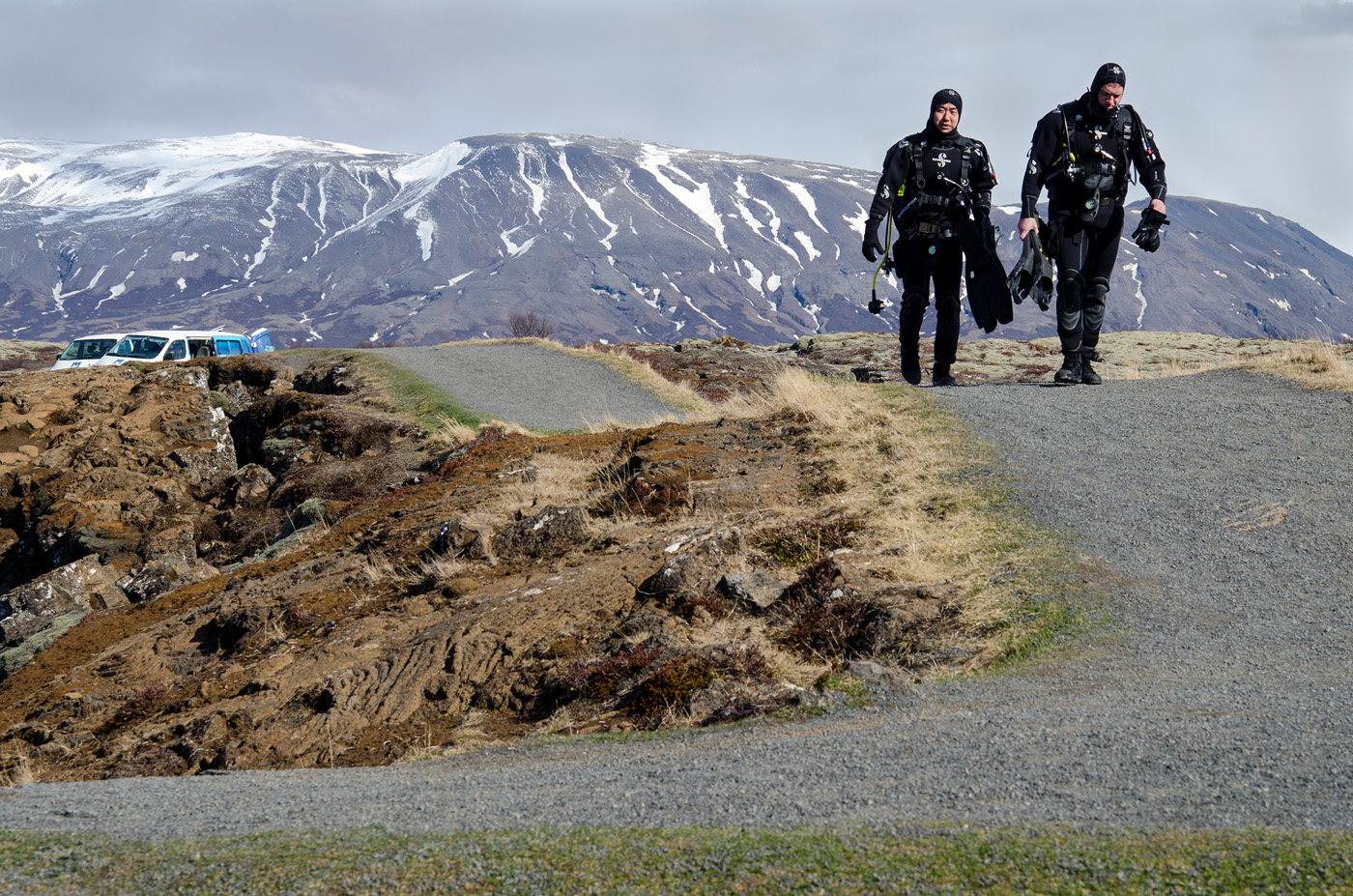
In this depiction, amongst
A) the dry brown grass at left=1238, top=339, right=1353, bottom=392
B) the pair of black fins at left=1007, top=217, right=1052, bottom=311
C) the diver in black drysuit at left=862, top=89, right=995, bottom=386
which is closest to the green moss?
the diver in black drysuit at left=862, top=89, right=995, bottom=386

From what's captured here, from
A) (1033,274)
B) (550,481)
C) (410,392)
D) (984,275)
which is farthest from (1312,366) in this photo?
(410,392)

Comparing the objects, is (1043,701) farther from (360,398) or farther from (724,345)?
(724,345)

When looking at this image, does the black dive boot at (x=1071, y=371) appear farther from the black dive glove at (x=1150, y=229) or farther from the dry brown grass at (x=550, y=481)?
the dry brown grass at (x=550, y=481)

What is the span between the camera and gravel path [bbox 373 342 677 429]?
15.5m

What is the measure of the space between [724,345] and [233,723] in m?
24.3

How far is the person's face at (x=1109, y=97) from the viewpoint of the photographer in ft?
30.2

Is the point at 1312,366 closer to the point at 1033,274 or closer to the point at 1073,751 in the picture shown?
the point at 1033,274

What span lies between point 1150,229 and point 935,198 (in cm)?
226

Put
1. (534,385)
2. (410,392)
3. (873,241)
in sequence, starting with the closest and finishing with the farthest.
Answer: (873,241), (410,392), (534,385)

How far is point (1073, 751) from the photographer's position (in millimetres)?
3459

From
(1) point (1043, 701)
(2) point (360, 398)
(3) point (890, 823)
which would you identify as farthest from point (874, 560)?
(2) point (360, 398)

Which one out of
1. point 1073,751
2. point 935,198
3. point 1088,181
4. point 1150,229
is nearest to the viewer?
point 1073,751

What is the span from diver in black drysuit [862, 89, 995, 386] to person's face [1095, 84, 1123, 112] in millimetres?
1206

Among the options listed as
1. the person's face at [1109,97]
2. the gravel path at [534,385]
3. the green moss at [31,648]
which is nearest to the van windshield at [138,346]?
the gravel path at [534,385]
